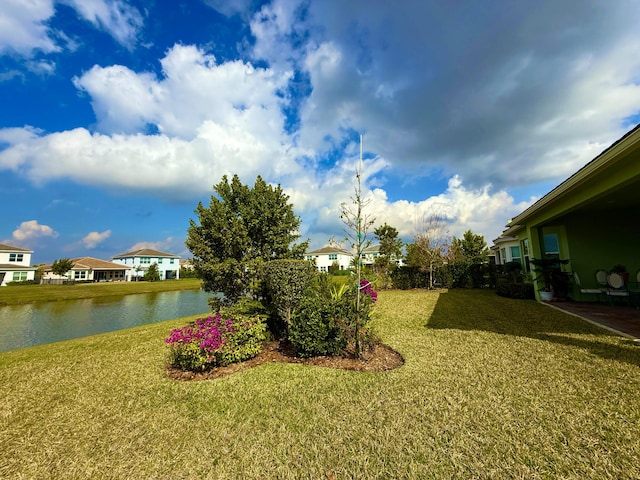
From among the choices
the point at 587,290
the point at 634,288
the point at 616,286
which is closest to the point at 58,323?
the point at 587,290

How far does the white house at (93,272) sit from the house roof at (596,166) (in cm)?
5472

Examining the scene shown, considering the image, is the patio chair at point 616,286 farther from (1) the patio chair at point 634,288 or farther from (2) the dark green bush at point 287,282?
(2) the dark green bush at point 287,282

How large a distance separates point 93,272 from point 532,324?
5923 cm

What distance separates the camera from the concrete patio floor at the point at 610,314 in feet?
19.6

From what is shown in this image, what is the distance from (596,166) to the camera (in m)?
5.46

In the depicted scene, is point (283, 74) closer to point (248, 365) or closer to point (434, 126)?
point (434, 126)

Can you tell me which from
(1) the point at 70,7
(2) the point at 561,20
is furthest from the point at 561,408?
(1) the point at 70,7

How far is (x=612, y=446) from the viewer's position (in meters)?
2.39

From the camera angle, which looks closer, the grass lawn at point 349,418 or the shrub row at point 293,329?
the grass lawn at point 349,418

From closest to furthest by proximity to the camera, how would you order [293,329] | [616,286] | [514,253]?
[293,329]
[616,286]
[514,253]

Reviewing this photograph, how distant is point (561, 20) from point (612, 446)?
8.88 meters

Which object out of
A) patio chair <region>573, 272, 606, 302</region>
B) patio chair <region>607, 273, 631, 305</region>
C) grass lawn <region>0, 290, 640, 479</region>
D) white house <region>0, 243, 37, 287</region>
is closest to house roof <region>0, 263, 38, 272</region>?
white house <region>0, 243, 37, 287</region>

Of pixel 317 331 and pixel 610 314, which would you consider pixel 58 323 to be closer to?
pixel 317 331

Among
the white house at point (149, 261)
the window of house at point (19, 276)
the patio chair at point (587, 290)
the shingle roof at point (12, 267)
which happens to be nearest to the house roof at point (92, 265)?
the white house at point (149, 261)
